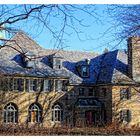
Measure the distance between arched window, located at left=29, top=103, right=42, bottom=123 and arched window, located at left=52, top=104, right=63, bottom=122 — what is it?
0.41 metres

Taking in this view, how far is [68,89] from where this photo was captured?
1541 centimetres

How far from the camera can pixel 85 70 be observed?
1578 cm

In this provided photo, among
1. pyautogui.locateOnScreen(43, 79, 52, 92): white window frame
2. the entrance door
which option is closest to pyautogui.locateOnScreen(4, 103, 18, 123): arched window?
pyautogui.locateOnScreen(43, 79, 52, 92): white window frame

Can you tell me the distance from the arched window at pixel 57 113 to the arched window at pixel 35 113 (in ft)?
1.33

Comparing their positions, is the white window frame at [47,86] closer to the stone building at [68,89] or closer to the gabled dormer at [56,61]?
the stone building at [68,89]

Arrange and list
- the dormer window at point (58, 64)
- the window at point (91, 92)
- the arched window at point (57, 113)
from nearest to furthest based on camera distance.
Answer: the window at point (91, 92) < the arched window at point (57, 113) < the dormer window at point (58, 64)

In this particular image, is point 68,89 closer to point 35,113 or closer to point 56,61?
point 56,61

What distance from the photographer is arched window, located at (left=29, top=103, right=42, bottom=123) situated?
14693mm

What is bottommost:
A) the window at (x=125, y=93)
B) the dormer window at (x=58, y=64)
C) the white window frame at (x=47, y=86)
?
the window at (x=125, y=93)

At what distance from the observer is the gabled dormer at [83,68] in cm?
1499

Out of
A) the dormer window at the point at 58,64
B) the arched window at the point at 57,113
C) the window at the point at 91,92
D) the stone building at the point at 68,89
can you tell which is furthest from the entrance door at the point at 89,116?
the dormer window at the point at 58,64

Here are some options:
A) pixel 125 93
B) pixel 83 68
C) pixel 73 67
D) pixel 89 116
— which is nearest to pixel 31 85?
pixel 73 67

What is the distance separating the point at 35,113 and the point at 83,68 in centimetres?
196
